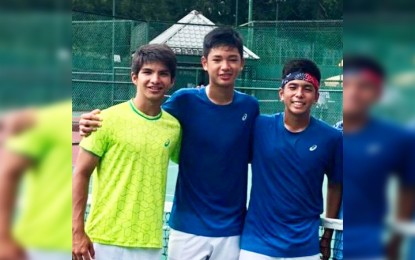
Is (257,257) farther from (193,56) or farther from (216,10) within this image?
(216,10)

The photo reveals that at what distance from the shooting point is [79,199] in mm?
1550

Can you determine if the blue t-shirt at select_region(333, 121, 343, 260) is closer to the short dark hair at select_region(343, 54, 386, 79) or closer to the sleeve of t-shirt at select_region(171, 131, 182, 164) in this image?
the sleeve of t-shirt at select_region(171, 131, 182, 164)

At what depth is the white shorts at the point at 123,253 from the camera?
1567 mm

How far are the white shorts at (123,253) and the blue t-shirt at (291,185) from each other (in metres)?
0.27

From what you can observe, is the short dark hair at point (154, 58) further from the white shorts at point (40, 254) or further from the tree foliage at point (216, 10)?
the tree foliage at point (216, 10)

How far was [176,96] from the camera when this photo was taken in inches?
67.0

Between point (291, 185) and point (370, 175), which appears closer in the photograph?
point (370, 175)

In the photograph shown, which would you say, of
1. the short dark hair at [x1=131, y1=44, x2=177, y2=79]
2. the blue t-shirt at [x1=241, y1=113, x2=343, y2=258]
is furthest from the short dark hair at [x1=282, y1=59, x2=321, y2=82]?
the short dark hair at [x1=131, y1=44, x2=177, y2=79]

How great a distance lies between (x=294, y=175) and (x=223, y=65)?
353 mm

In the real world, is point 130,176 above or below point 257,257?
above

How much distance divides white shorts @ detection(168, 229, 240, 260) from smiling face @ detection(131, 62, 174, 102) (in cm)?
41

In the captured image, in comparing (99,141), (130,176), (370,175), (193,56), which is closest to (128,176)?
(130,176)

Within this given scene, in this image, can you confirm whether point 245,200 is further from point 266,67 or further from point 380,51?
point 266,67

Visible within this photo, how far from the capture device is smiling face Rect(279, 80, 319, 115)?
1545 mm
